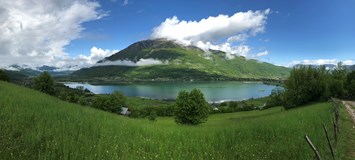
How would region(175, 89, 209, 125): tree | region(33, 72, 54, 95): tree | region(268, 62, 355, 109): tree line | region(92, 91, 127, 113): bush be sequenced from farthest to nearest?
region(92, 91, 127, 113): bush < region(33, 72, 54, 95): tree < region(268, 62, 355, 109): tree line < region(175, 89, 209, 125): tree

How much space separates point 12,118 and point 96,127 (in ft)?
11.1

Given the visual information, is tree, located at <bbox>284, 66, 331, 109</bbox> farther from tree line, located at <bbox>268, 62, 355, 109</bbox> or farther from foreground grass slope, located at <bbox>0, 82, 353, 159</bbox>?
foreground grass slope, located at <bbox>0, 82, 353, 159</bbox>

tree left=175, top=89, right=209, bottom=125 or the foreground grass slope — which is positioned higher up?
the foreground grass slope

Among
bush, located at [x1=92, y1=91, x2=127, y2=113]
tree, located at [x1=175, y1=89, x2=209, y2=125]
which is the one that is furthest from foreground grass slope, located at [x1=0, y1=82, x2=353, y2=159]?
bush, located at [x1=92, y1=91, x2=127, y2=113]

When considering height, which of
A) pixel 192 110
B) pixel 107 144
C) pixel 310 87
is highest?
pixel 107 144

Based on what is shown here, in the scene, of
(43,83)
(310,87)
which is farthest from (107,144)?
(43,83)

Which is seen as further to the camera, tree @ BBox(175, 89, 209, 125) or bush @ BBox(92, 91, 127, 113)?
bush @ BBox(92, 91, 127, 113)

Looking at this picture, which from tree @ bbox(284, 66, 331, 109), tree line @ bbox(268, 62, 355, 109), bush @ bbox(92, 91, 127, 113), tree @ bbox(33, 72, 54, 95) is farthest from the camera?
bush @ bbox(92, 91, 127, 113)

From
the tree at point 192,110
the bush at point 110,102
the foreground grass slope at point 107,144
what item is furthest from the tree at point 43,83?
the foreground grass slope at point 107,144

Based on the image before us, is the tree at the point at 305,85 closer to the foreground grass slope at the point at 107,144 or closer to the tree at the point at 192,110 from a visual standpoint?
the tree at the point at 192,110

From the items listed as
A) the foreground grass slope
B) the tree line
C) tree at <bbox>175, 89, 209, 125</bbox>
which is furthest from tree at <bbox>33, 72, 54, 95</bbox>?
the foreground grass slope

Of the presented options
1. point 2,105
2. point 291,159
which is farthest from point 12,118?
point 291,159

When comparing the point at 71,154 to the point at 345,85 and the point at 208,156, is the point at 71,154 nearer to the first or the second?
the point at 208,156

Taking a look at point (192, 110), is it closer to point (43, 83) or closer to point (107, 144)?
point (43, 83)
